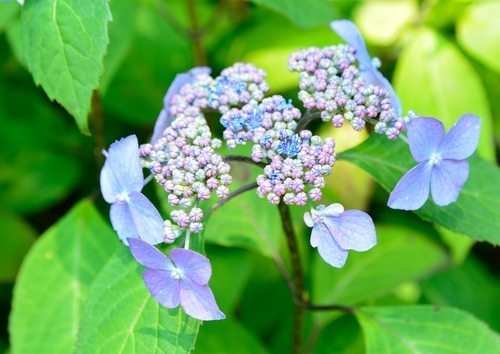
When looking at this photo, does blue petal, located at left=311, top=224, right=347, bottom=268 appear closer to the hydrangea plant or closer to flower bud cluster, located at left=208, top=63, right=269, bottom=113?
the hydrangea plant

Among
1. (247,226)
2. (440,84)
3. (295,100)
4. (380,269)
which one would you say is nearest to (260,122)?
(247,226)

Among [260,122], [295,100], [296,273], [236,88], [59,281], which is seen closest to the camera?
[260,122]

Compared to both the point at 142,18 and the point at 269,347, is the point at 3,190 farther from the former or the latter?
the point at 269,347

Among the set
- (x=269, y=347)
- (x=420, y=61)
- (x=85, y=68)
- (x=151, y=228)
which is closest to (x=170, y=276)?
(x=151, y=228)

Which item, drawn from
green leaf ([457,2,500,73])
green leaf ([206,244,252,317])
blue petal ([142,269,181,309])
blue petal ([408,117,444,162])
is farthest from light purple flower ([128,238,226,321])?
green leaf ([457,2,500,73])

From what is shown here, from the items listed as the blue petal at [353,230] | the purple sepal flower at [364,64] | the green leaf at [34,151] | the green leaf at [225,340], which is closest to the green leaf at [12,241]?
the green leaf at [34,151]

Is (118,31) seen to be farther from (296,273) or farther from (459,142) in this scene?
(459,142)

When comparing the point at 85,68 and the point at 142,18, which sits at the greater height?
the point at 85,68

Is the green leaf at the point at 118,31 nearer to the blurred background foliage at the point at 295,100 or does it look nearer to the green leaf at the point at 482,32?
the blurred background foliage at the point at 295,100
